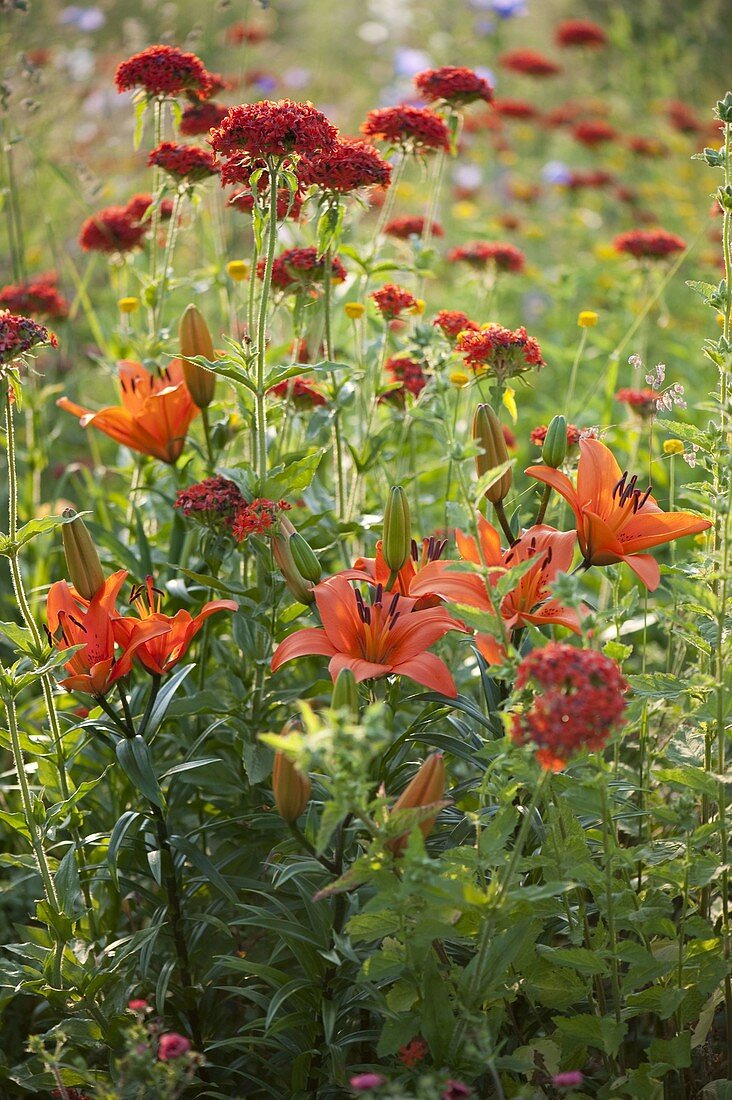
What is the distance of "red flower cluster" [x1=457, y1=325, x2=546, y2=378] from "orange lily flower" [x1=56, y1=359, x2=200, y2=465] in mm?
569

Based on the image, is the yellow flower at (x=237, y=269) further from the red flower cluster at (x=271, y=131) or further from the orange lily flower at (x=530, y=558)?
the orange lily flower at (x=530, y=558)

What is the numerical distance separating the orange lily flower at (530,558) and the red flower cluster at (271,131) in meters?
0.58

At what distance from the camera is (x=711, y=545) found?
1.75 metres

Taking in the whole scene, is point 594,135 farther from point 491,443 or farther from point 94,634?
point 94,634

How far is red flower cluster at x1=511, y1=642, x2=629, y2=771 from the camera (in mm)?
1097

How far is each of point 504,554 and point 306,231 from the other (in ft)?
4.66

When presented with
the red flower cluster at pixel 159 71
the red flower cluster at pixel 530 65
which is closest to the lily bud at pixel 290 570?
the red flower cluster at pixel 159 71

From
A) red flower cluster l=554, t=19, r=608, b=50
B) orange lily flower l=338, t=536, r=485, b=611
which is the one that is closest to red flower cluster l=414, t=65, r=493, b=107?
orange lily flower l=338, t=536, r=485, b=611

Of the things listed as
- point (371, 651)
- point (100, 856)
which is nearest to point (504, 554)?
point (371, 651)

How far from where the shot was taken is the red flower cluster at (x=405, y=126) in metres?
2.20

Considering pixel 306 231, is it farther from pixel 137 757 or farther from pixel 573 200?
pixel 573 200

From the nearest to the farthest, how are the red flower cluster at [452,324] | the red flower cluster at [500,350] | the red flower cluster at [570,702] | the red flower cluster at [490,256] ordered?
the red flower cluster at [570,702] → the red flower cluster at [500,350] → the red flower cluster at [452,324] → the red flower cluster at [490,256]

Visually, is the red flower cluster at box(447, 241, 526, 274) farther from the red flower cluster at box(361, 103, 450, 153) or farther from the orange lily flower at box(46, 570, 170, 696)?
the orange lily flower at box(46, 570, 170, 696)

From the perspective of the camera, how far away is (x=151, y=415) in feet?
6.70
